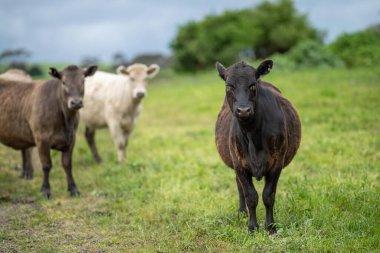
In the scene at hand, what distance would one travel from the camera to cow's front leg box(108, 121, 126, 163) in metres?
11.3

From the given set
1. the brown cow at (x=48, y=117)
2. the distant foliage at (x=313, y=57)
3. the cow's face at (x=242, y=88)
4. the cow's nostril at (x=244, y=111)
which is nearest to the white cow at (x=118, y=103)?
the brown cow at (x=48, y=117)

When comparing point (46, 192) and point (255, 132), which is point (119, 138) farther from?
point (255, 132)

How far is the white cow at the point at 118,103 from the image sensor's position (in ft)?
37.4

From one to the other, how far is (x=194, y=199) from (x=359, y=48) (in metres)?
23.1

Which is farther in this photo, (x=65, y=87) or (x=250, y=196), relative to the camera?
(x=65, y=87)

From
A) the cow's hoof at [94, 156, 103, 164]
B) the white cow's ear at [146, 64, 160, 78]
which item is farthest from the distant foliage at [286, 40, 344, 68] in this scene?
the cow's hoof at [94, 156, 103, 164]

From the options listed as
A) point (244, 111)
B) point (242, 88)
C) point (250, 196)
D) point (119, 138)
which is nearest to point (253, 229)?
point (250, 196)

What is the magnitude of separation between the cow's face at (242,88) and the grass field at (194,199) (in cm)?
136

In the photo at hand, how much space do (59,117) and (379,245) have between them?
18.1 feet

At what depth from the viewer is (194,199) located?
757 cm

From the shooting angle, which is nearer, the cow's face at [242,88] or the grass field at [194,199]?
the cow's face at [242,88]

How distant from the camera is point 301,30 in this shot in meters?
39.8

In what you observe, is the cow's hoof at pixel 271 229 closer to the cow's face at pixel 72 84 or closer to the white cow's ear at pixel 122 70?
the cow's face at pixel 72 84

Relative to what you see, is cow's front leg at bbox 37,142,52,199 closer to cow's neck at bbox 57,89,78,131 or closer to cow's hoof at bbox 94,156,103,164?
cow's neck at bbox 57,89,78,131
